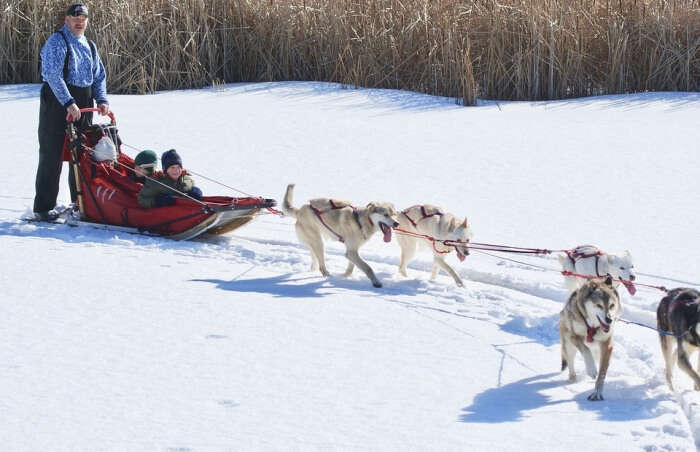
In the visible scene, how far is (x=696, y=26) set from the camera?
9219mm

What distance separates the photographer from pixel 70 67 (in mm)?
5949

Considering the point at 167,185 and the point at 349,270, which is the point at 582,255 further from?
the point at 167,185

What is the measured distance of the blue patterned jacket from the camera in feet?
19.0

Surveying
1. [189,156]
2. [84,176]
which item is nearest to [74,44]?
[84,176]

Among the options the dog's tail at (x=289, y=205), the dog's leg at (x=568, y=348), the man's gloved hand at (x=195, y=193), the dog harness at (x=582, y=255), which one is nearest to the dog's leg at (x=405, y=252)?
the dog's tail at (x=289, y=205)

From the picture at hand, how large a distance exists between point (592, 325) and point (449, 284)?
5.33ft

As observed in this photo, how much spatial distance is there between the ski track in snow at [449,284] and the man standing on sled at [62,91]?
0.31 m

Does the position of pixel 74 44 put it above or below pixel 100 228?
above

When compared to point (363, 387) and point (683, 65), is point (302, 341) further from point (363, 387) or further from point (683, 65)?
point (683, 65)

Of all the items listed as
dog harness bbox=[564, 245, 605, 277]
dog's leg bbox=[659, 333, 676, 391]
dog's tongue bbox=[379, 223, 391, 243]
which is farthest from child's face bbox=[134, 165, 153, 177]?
dog's leg bbox=[659, 333, 676, 391]

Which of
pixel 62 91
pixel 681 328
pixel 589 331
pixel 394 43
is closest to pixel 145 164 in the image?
pixel 62 91

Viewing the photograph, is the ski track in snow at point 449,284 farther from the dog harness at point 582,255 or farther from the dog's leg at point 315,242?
the dog harness at point 582,255

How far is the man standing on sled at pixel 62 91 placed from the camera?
582 cm

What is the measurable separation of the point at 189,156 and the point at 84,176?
7.08ft
